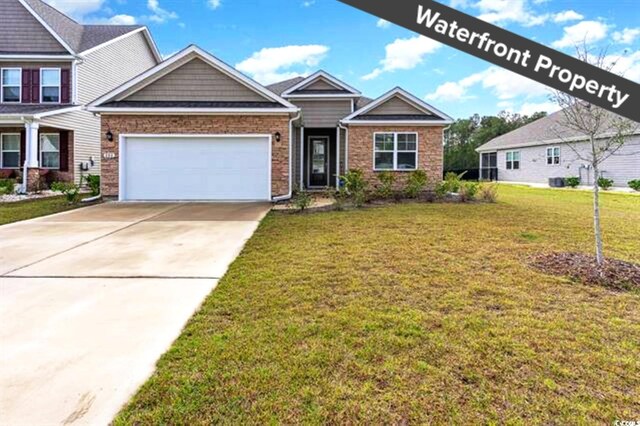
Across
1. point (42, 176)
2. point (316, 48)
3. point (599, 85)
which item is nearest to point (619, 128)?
point (599, 85)

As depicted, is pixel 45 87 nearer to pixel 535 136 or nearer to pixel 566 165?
pixel 566 165

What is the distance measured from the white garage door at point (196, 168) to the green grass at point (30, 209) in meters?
1.88

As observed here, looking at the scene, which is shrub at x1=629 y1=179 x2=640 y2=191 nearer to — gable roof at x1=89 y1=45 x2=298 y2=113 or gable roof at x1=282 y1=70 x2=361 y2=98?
gable roof at x1=282 y1=70 x2=361 y2=98

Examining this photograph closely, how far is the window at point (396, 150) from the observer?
1588 cm

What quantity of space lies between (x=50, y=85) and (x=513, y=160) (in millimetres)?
29173

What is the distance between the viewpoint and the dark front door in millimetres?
18703

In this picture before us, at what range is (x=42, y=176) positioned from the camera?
1744 centimetres

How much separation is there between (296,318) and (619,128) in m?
5.23

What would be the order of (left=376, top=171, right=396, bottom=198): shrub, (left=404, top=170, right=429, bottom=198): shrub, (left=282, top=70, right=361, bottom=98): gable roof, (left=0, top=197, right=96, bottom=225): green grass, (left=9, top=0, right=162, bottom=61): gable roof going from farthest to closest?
(left=9, top=0, right=162, bottom=61): gable roof → (left=282, top=70, right=361, bottom=98): gable roof → (left=404, top=170, right=429, bottom=198): shrub → (left=376, top=171, right=396, bottom=198): shrub → (left=0, top=197, right=96, bottom=225): green grass

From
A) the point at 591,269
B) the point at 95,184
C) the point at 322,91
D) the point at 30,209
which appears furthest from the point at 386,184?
the point at 30,209

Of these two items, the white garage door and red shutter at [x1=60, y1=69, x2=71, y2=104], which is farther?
red shutter at [x1=60, y1=69, x2=71, y2=104]

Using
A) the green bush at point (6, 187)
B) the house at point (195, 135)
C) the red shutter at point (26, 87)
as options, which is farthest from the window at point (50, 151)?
the house at point (195, 135)

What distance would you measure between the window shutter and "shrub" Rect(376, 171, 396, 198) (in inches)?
646

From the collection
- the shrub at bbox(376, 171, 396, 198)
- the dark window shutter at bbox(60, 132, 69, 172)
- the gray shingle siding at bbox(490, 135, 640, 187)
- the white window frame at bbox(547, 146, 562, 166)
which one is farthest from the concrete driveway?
the white window frame at bbox(547, 146, 562, 166)
